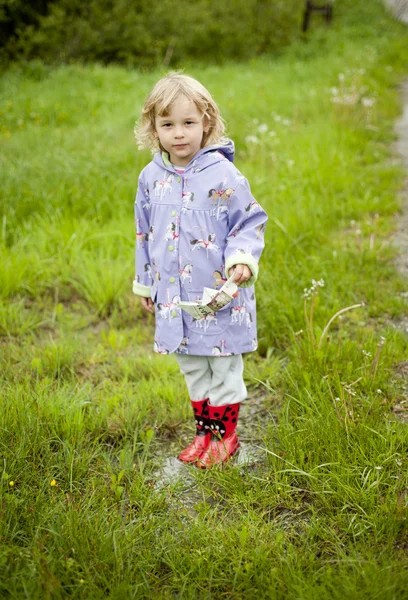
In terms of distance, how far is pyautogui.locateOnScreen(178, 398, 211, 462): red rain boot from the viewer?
2.64 m

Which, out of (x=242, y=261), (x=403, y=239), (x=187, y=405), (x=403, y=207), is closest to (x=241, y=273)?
(x=242, y=261)

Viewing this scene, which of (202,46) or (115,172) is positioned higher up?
(202,46)

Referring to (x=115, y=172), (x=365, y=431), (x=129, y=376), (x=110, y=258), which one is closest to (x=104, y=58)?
(x=115, y=172)

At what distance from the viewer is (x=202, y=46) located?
46.1 feet

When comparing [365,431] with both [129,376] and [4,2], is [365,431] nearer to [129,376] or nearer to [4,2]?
[129,376]

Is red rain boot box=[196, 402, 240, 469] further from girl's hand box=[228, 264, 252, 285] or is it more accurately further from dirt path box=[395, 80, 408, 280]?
dirt path box=[395, 80, 408, 280]

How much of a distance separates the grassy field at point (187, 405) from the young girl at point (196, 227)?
0.35 meters

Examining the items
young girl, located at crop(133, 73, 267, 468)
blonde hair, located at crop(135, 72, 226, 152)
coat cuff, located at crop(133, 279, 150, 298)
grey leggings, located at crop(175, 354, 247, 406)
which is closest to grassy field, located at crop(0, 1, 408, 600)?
grey leggings, located at crop(175, 354, 247, 406)

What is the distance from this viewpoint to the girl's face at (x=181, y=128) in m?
2.29

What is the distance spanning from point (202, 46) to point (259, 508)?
1357 centimetres

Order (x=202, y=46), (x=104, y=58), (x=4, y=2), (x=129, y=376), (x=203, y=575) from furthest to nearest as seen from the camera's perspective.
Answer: (x=202, y=46), (x=104, y=58), (x=4, y=2), (x=129, y=376), (x=203, y=575)

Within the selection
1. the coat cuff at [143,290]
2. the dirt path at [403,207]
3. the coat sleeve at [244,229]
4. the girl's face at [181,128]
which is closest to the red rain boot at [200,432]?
the coat cuff at [143,290]

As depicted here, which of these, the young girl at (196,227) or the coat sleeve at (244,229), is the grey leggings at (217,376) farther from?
the coat sleeve at (244,229)

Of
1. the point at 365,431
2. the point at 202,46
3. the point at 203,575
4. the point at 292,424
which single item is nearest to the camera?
the point at 203,575
